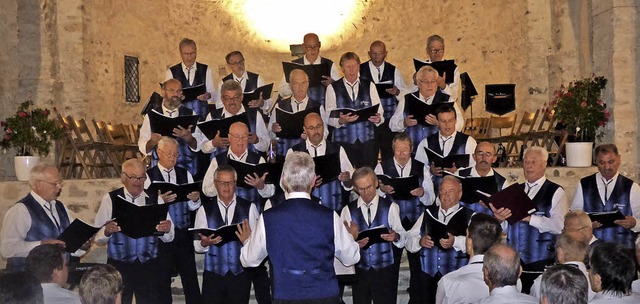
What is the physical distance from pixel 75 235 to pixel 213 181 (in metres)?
1.40

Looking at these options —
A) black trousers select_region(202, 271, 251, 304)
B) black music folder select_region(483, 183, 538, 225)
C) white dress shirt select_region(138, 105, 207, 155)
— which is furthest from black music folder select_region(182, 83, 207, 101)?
black music folder select_region(483, 183, 538, 225)

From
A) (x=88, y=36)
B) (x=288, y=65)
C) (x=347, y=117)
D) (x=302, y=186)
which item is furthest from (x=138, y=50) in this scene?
(x=302, y=186)

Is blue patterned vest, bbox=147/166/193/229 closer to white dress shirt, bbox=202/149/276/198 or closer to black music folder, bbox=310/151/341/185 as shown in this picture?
white dress shirt, bbox=202/149/276/198

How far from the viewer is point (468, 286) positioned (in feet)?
14.7

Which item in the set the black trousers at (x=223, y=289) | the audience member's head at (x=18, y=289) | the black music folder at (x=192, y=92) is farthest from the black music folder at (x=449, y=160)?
the audience member's head at (x=18, y=289)

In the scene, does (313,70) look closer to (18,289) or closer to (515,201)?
(515,201)

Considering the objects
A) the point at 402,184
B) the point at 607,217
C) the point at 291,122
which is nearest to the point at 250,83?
the point at 291,122

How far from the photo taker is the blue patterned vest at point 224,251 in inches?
241

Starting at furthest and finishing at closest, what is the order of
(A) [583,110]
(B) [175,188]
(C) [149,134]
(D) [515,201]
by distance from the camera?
1. (A) [583,110]
2. (C) [149,134]
3. (B) [175,188]
4. (D) [515,201]

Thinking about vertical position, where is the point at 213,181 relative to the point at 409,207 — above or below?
above

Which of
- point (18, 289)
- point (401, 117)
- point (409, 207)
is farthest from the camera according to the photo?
point (401, 117)

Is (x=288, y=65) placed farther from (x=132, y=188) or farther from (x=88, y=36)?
(x=88, y=36)

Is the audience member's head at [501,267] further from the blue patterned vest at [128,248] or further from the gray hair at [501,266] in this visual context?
the blue patterned vest at [128,248]

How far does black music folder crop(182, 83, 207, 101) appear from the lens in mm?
7895
